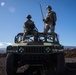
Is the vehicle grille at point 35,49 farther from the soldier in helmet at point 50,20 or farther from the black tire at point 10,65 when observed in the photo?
the soldier in helmet at point 50,20

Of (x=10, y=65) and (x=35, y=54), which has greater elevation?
(x=35, y=54)

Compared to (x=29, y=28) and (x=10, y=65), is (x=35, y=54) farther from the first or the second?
(x=29, y=28)

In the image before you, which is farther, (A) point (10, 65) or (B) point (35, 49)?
(B) point (35, 49)

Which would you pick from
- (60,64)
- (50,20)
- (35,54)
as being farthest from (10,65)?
(50,20)

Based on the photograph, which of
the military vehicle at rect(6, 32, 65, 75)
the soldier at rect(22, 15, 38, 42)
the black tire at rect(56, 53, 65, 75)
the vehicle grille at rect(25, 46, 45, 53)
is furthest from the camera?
the soldier at rect(22, 15, 38, 42)

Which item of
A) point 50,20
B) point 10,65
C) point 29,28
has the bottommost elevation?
point 10,65

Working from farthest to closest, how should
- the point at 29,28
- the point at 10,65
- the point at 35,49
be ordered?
the point at 29,28, the point at 35,49, the point at 10,65

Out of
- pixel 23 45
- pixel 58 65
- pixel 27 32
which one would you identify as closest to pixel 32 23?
pixel 27 32

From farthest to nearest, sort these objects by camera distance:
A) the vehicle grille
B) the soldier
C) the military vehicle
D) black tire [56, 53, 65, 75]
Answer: the soldier < the vehicle grille < the military vehicle < black tire [56, 53, 65, 75]

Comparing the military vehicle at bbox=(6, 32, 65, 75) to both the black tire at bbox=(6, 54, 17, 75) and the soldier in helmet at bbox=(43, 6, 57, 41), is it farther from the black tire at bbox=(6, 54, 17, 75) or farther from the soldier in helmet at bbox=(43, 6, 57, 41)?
Result: the soldier in helmet at bbox=(43, 6, 57, 41)

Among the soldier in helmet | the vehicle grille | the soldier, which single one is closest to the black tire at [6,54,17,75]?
the vehicle grille

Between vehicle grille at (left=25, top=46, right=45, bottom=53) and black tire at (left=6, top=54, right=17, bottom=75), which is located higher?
vehicle grille at (left=25, top=46, right=45, bottom=53)

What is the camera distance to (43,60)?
1130cm

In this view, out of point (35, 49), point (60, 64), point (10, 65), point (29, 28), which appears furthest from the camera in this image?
point (29, 28)
